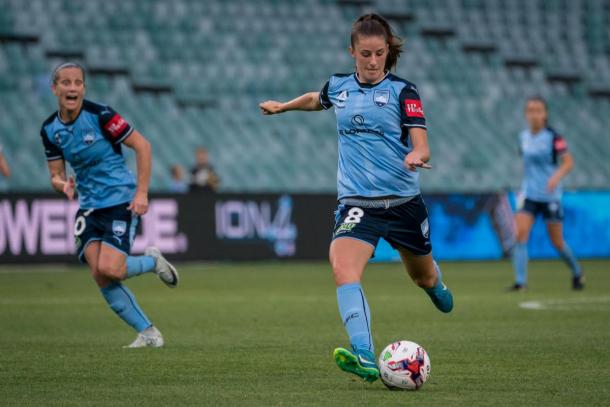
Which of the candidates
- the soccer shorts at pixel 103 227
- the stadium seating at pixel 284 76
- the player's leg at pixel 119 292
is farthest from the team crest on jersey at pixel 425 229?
the stadium seating at pixel 284 76

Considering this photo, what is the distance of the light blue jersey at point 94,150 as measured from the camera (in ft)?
31.4

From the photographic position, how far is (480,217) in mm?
23734

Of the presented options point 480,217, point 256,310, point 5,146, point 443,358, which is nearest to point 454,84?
point 480,217

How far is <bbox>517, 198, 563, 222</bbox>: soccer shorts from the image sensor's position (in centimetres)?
1612

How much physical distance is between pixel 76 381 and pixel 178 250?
14039mm

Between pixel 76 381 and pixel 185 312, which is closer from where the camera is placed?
pixel 76 381

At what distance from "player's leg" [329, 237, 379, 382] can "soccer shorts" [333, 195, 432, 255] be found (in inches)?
2.9

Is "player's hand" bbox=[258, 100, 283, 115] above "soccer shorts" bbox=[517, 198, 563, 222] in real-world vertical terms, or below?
above

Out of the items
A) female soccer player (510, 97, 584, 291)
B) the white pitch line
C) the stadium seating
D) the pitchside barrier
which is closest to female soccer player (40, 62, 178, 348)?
the white pitch line

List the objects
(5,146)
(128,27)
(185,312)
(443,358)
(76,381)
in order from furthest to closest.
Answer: (128,27)
(5,146)
(185,312)
(443,358)
(76,381)

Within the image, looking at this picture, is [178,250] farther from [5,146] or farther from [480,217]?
[480,217]

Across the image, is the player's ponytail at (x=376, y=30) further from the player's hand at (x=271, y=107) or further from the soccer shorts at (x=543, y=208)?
the soccer shorts at (x=543, y=208)

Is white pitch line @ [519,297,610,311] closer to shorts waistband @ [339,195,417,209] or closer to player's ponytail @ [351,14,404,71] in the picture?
shorts waistband @ [339,195,417,209]

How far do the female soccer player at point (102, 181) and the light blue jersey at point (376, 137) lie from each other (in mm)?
2336
